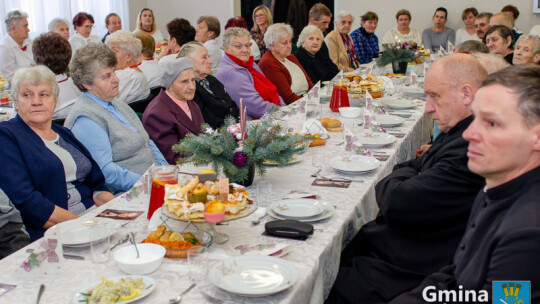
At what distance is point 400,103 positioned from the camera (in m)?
4.10

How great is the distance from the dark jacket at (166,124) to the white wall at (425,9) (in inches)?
308

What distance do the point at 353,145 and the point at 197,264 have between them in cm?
147

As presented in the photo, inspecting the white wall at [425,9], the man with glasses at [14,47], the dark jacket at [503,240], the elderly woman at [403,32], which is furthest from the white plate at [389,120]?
the white wall at [425,9]

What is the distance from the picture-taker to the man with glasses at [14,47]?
6.29 m

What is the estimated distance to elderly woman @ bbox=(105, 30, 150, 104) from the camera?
4.16 meters

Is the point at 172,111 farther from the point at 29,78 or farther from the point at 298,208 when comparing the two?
the point at 298,208

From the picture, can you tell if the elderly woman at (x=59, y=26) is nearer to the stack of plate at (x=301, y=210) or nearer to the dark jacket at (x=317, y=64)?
the dark jacket at (x=317, y=64)

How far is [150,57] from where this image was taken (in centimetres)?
505

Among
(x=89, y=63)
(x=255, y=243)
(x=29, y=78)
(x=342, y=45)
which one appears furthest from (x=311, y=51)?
(x=255, y=243)

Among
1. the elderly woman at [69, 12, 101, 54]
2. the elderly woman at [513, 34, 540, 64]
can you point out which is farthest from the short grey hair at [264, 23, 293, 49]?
the elderly woman at [69, 12, 101, 54]

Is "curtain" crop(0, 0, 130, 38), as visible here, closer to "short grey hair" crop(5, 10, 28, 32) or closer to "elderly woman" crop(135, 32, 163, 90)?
"short grey hair" crop(5, 10, 28, 32)

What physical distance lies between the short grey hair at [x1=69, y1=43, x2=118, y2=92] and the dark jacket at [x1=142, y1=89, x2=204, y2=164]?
1.43 feet

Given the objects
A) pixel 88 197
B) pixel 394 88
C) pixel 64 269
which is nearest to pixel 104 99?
pixel 88 197

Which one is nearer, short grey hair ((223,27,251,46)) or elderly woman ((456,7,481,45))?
short grey hair ((223,27,251,46))
